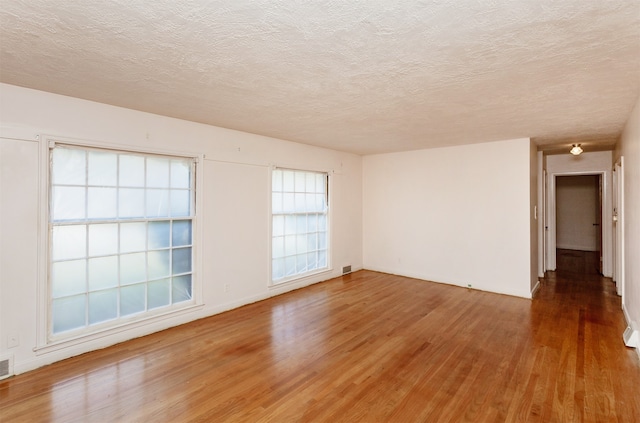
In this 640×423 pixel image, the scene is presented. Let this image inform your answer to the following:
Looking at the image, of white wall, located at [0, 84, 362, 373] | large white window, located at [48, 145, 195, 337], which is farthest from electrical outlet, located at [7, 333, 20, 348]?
large white window, located at [48, 145, 195, 337]

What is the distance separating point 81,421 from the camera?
2.12m

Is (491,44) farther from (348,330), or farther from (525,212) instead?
(525,212)

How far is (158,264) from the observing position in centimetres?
370

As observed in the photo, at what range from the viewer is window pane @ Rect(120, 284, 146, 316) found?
11.2 feet

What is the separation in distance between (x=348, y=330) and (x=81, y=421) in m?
2.48

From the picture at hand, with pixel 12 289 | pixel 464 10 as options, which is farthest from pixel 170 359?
pixel 464 10

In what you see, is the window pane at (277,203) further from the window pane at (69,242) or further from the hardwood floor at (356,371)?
the window pane at (69,242)

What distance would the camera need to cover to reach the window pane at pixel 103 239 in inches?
125

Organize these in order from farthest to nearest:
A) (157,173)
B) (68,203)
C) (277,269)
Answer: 1. (277,269)
2. (157,173)
3. (68,203)

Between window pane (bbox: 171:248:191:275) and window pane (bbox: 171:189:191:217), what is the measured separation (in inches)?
18.1

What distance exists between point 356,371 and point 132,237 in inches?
110

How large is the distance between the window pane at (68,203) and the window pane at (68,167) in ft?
0.26

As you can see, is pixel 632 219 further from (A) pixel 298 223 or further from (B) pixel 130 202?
(B) pixel 130 202

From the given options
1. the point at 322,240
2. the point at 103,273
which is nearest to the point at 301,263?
the point at 322,240
